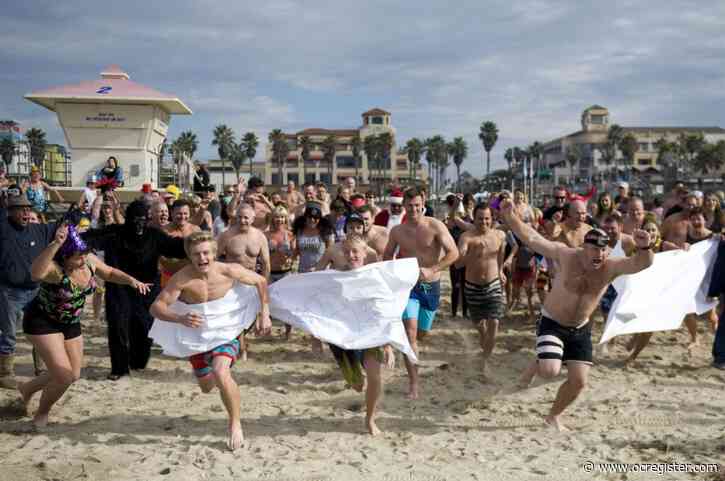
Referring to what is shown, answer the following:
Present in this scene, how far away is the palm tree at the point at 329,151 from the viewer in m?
86.4

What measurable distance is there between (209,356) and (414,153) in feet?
283

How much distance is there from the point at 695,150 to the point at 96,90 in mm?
86899

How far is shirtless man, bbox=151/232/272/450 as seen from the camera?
4637 millimetres

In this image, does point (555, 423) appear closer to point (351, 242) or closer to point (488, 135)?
point (351, 242)

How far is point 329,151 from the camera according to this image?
3415 inches

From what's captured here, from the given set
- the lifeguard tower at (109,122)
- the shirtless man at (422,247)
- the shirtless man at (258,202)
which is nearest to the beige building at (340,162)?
the lifeguard tower at (109,122)

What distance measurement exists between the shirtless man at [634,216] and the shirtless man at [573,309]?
11.3 ft

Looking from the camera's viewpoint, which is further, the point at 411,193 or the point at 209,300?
the point at 411,193

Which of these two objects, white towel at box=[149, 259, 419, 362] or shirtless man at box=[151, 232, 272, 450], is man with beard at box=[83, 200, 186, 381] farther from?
shirtless man at box=[151, 232, 272, 450]

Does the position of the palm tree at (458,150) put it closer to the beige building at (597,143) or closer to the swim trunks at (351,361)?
the beige building at (597,143)

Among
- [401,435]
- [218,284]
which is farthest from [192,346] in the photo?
[401,435]

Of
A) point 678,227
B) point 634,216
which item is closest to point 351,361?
point 634,216

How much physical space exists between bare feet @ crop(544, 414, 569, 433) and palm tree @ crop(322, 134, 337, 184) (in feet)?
271

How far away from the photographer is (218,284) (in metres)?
4.88
